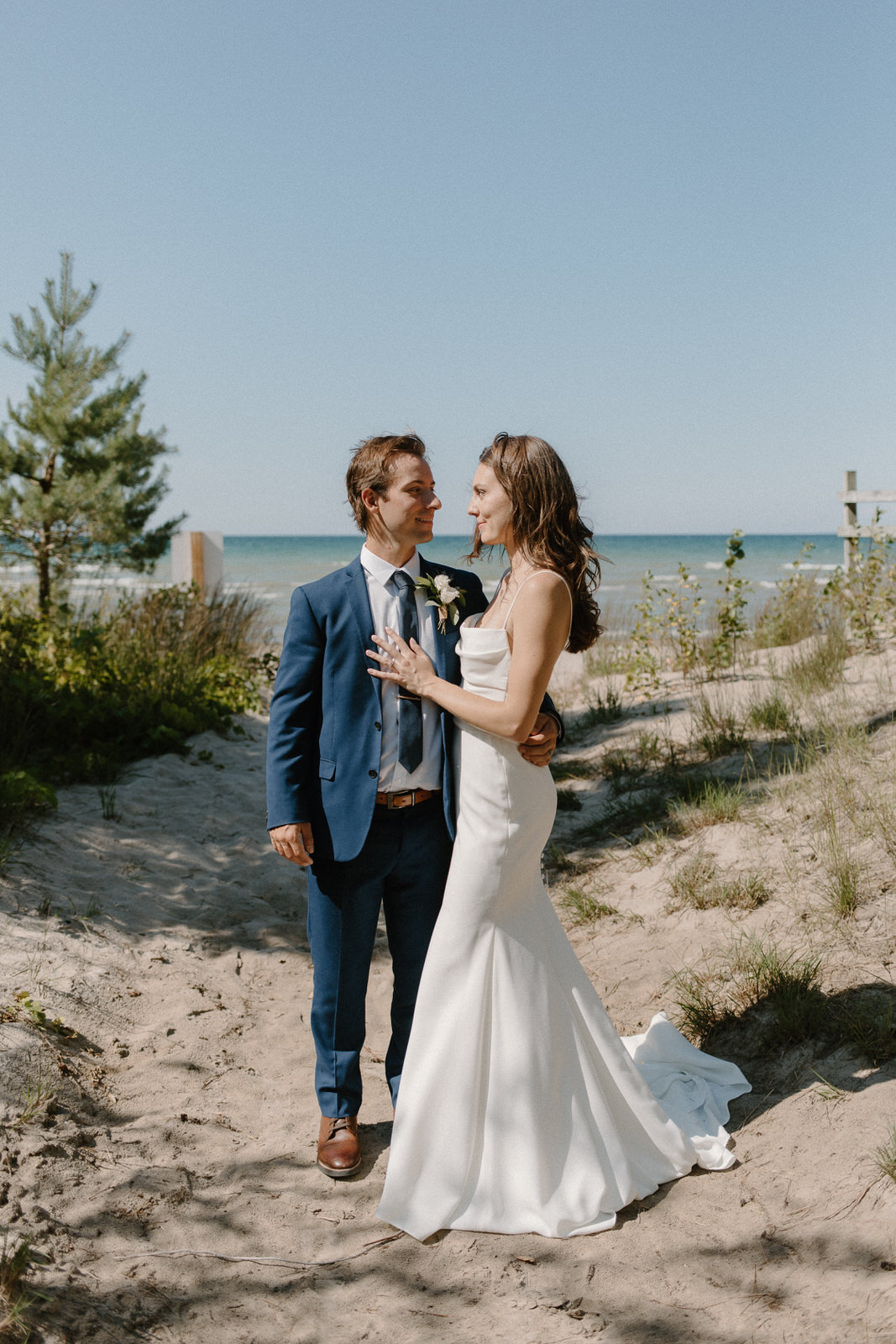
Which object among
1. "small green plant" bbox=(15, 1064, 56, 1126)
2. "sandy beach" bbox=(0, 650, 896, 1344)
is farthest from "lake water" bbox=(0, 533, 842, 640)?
"small green plant" bbox=(15, 1064, 56, 1126)

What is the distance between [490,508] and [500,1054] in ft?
5.69

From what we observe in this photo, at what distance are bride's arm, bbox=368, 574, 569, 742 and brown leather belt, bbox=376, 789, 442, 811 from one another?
1.30 feet

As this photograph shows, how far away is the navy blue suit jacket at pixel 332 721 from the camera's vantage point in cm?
313

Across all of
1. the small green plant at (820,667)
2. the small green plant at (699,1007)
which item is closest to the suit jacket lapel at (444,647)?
the small green plant at (699,1007)

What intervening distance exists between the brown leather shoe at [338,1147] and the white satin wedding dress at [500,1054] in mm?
356

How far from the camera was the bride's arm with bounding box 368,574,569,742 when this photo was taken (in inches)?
113

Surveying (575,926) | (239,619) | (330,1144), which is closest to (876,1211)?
(330,1144)

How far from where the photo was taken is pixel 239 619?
38.2ft

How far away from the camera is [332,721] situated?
3.17 metres

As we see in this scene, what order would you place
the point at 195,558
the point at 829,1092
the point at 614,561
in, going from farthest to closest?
the point at 614,561 < the point at 195,558 < the point at 829,1092

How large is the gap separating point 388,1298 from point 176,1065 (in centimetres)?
167

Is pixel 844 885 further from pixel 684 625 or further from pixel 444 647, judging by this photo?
pixel 684 625

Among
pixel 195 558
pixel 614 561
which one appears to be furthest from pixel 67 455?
pixel 614 561

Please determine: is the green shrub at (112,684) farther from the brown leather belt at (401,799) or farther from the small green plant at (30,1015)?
the brown leather belt at (401,799)
